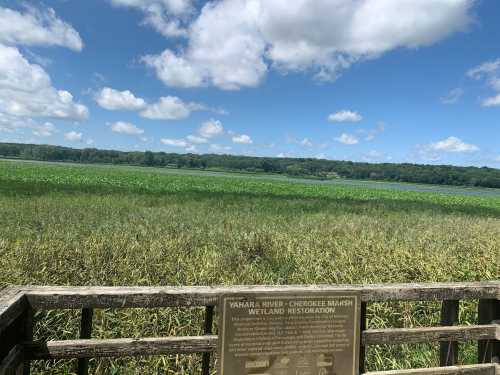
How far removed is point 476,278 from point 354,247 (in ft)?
Result: 7.69

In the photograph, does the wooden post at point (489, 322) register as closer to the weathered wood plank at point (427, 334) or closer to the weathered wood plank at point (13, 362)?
the weathered wood plank at point (427, 334)

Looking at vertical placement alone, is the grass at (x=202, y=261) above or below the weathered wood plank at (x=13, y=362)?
below

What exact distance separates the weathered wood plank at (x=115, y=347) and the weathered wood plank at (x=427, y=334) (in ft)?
3.72

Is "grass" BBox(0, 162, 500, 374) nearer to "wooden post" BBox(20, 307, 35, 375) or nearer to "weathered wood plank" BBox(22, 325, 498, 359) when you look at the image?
"weathered wood plank" BBox(22, 325, 498, 359)

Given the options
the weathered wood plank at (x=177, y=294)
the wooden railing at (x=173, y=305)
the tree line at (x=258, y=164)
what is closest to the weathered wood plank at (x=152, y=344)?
the wooden railing at (x=173, y=305)

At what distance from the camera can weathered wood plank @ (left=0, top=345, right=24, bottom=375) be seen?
185 cm

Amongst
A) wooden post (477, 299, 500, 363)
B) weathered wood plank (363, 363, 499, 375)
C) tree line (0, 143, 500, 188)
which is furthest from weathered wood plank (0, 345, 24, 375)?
tree line (0, 143, 500, 188)

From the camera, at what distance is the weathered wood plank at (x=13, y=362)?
72.8 inches

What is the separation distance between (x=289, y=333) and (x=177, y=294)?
2.56 ft

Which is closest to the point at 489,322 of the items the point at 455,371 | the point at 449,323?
the point at 449,323

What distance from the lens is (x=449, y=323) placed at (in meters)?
2.75

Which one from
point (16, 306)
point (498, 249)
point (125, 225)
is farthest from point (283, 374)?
point (498, 249)

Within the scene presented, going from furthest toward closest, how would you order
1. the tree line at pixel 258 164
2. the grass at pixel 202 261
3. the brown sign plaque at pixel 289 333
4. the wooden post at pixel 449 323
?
the tree line at pixel 258 164, the grass at pixel 202 261, the wooden post at pixel 449 323, the brown sign plaque at pixel 289 333

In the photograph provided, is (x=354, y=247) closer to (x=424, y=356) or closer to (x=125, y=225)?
(x=424, y=356)
